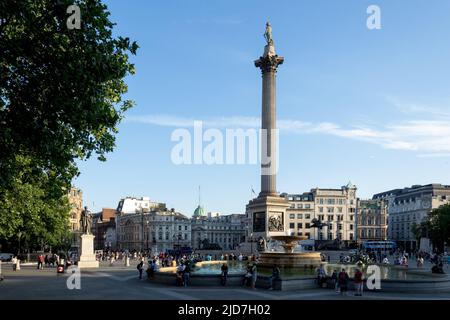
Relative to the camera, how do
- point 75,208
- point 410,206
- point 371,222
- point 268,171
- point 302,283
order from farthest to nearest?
point 410,206, point 371,222, point 75,208, point 268,171, point 302,283

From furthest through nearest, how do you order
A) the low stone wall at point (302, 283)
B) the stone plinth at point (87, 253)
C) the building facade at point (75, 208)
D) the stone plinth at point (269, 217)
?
the building facade at point (75, 208), the stone plinth at point (269, 217), the stone plinth at point (87, 253), the low stone wall at point (302, 283)

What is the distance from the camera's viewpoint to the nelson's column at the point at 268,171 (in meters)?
65.7

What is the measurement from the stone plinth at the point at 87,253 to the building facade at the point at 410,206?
11390cm

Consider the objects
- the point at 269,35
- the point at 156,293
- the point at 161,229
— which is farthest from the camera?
the point at 161,229

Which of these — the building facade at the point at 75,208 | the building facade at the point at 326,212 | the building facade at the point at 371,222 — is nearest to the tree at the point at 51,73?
the building facade at the point at 75,208

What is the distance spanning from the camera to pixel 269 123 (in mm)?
68188

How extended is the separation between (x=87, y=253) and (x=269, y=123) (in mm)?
28366

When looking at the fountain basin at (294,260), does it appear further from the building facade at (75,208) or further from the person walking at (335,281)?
the building facade at (75,208)

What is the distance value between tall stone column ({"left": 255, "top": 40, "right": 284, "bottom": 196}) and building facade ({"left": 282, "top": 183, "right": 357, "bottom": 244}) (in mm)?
85922

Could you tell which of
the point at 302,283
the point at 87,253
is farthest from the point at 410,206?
the point at 302,283

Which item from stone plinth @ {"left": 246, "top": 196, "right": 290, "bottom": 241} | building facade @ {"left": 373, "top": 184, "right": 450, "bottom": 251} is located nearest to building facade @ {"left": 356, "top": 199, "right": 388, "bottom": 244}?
building facade @ {"left": 373, "top": 184, "right": 450, "bottom": 251}

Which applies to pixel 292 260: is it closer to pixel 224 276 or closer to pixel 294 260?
pixel 294 260
